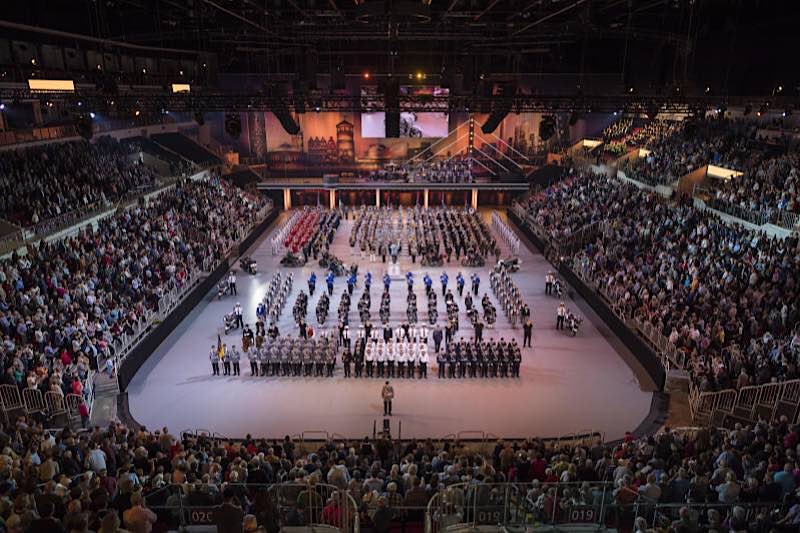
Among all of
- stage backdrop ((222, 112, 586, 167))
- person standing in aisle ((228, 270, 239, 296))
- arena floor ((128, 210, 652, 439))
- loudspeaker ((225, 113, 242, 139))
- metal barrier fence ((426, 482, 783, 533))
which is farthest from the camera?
stage backdrop ((222, 112, 586, 167))

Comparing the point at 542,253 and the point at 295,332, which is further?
the point at 542,253

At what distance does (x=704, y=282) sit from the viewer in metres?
18.6

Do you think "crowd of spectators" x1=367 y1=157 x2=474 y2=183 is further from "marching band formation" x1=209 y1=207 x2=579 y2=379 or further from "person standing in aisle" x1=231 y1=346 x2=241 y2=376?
"person standing in aisle" x1=231 y1=346 x2=241 y2=376

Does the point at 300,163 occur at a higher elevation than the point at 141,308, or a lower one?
higher

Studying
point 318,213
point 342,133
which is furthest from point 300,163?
point 318,213

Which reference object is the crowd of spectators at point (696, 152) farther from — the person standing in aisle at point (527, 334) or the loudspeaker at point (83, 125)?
the loudspeaker at point (83, 125)

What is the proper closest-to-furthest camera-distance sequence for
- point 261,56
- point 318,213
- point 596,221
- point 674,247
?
point 674,247, point 596,221, point 318,213, point 261,56

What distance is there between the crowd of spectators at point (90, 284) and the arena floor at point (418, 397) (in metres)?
1.79

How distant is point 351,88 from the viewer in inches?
1743

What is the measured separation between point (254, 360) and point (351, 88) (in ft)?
104

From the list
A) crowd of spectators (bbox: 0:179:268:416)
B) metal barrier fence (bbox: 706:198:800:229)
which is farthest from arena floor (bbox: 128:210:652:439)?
metal barrier fence (bbox: 706:198:800:229)

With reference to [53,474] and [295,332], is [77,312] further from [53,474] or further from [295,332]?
[53,474]

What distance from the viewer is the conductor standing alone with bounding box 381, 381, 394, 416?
47.8 ft

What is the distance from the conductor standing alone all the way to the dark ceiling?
9.49 metres
